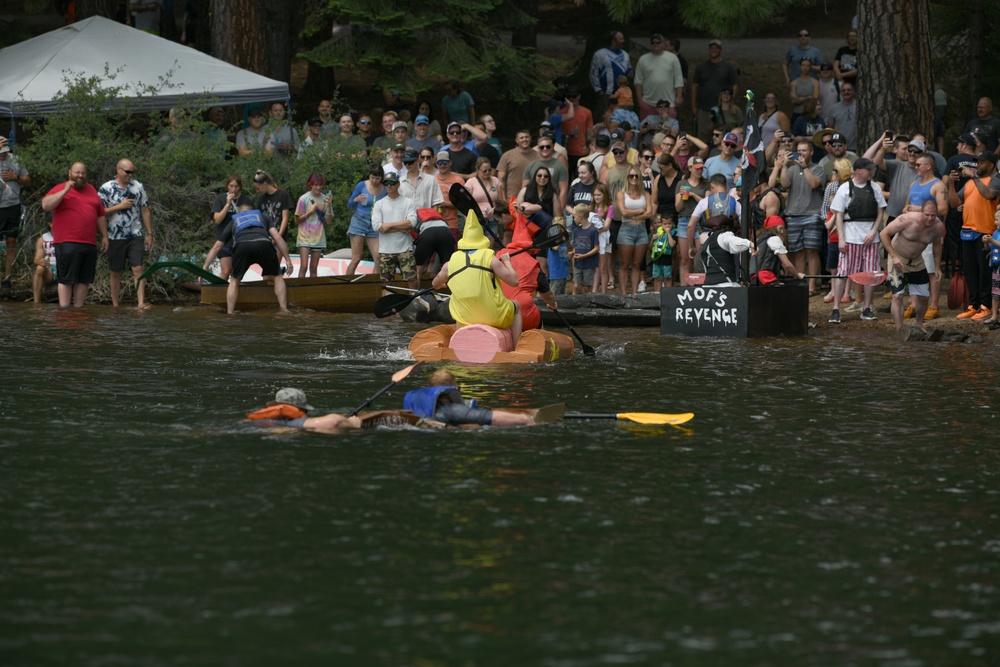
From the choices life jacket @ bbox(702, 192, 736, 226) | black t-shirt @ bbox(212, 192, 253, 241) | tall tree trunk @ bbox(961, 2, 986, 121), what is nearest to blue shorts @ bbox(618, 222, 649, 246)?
life jacket @ bbox(702, 192, 736, 226)

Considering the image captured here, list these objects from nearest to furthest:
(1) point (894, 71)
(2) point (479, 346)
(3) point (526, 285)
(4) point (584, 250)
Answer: (2) point (479, 346)
(3) point (526, 285)
(4) point (584, 250)
(1) point (894, 71)

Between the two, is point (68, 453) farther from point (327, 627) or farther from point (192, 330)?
point (192, 330)

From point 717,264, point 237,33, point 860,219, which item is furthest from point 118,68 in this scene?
point 860,219

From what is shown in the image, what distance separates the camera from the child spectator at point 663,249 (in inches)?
826

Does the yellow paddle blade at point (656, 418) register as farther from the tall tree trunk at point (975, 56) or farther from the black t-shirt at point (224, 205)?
the tall tree trunk at point (975, 56)

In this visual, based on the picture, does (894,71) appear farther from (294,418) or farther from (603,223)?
(294,418)

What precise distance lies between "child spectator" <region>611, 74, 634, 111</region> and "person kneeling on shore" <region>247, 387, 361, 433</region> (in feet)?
45.3

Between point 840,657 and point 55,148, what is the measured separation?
19117mm

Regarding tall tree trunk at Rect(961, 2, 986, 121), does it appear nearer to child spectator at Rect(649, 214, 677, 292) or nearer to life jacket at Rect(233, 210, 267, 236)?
child spectator at Rect(649, 214, 677, 292)

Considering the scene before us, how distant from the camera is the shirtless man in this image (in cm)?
1783

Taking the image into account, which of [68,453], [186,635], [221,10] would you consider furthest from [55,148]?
[186,635]

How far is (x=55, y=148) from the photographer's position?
2338 centimetres

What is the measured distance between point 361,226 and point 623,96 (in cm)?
538

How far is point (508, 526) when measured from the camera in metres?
9.12
